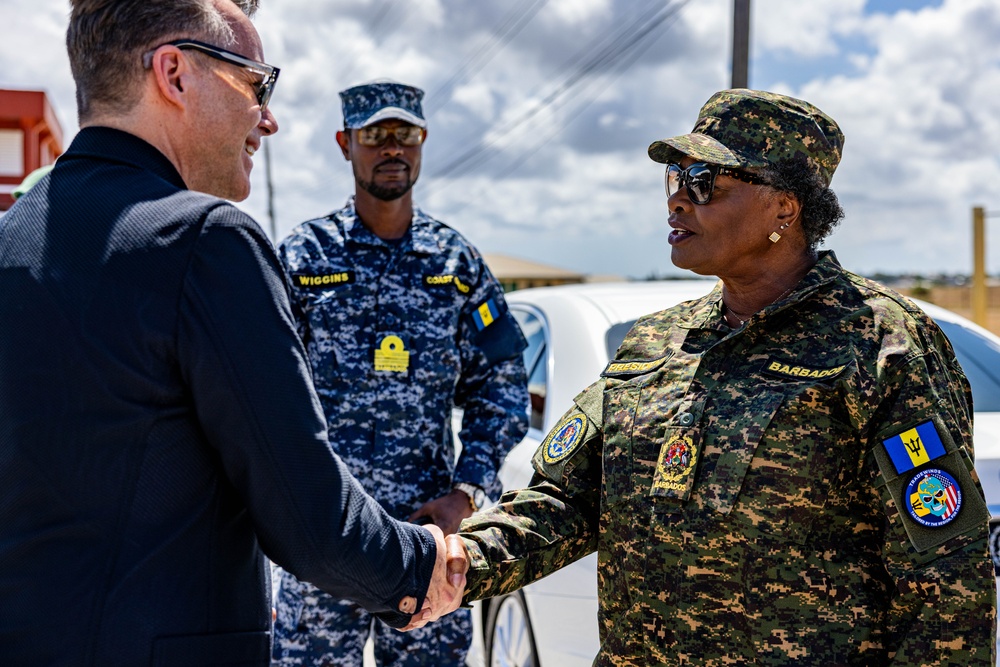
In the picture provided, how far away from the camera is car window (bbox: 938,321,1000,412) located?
131 inches

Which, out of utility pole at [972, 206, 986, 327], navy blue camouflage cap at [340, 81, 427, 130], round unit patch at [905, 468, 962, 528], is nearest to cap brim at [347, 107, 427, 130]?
navy blue camouflage cap at [340, 81, 427, 130]

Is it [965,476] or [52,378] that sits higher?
[52,378]

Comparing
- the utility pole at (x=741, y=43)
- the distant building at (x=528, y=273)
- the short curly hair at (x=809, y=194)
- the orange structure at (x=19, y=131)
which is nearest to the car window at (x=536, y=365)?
the short curly hair at (x=809, y=194)

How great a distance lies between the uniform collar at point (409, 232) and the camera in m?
3.38

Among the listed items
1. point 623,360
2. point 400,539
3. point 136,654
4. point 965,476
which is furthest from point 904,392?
point 136,654

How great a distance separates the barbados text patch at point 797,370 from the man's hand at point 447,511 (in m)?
1.41

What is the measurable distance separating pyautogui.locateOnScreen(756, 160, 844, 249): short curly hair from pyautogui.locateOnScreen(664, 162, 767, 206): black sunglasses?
4 cm

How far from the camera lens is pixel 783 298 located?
209cm

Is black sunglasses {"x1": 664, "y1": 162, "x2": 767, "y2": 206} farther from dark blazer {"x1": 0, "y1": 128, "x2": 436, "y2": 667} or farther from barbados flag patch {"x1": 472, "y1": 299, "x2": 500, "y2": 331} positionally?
barbados flag patch {"x1": 472, "y1": 299, "x2": 500, "y2": 331}

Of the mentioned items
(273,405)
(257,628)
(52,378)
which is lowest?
(257,628)

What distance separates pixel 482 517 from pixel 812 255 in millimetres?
999

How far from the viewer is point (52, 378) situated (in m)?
1.46

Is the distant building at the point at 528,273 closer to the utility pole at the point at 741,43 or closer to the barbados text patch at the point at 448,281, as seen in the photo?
the utility pole at the point at 741,43

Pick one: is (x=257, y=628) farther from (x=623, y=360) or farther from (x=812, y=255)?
(x=812, y=255)
